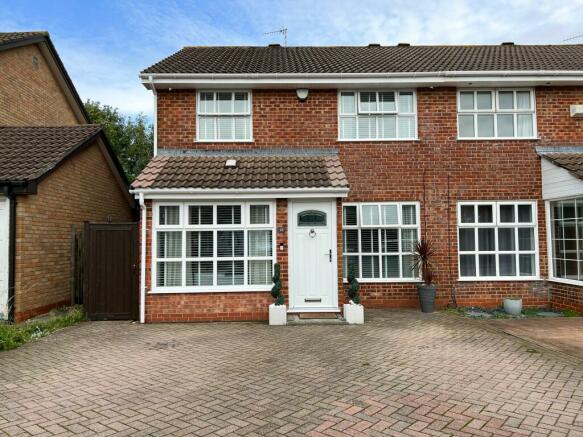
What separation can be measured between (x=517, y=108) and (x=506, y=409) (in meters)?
8.59

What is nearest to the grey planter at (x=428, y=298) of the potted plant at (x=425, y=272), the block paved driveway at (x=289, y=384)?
the potted plant at (x=425, y=272)

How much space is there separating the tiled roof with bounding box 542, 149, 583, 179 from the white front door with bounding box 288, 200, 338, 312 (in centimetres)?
520

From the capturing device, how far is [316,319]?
331 inches

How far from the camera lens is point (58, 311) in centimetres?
938

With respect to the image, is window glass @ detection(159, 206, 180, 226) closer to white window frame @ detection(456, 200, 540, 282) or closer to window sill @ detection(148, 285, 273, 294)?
window sill @ detection(148, 285, 273, 294)

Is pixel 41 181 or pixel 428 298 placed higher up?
pixel 41 181

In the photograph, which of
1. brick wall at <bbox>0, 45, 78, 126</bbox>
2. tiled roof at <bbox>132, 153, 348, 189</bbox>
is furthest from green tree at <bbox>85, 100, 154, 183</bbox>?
tiled roof at <bbox>132, 153, 348, 189</bbox>

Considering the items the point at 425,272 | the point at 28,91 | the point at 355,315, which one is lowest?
the point at 355,315

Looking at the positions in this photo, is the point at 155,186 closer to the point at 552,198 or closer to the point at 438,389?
the point at 438,389

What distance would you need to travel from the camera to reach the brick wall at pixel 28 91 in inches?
481

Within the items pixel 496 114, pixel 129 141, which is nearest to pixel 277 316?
pixel 496 114

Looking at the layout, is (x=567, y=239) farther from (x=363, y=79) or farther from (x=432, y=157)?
(x=363, y=79)

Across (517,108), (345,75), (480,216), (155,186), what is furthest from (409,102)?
(155,186)

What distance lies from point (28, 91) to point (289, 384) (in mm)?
13271
